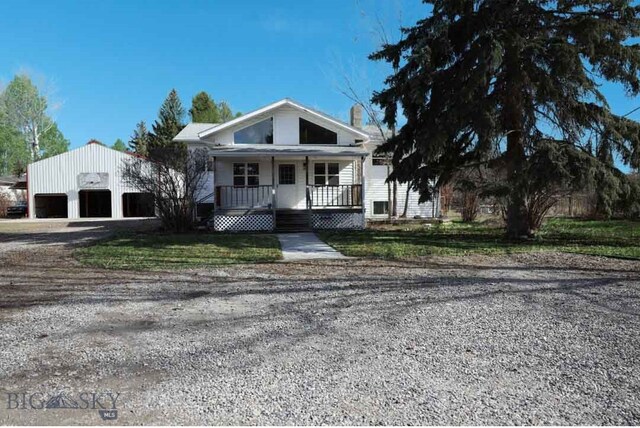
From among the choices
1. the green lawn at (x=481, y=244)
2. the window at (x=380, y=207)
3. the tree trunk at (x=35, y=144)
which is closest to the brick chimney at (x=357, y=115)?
the window at (x=380, y=207)

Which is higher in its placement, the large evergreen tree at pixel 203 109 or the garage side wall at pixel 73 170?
the large evergreen tree at pixel 203 109

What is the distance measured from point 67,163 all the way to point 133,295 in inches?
1140

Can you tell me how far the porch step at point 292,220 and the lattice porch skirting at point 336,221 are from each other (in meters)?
0.38

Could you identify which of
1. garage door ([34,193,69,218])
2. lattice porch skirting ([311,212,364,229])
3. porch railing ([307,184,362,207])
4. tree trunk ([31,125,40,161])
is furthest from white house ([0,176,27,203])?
lattice porch skirting ([311,212,364,229])

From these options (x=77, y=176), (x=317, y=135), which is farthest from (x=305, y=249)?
(x=77, y=176)

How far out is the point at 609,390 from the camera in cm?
291

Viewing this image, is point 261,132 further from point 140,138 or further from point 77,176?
point 140,138

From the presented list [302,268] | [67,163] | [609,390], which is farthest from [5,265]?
[67,163]

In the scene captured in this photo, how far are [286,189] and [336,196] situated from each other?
2.27 meters

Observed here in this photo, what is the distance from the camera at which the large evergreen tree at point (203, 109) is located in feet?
172

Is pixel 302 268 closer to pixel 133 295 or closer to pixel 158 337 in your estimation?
pixel 133 295

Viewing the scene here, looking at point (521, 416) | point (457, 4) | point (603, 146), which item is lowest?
point (521, 416)

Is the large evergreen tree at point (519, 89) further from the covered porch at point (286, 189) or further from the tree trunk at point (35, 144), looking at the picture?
the tree trunk at point (35, 144)

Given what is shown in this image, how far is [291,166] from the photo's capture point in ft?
63.0
